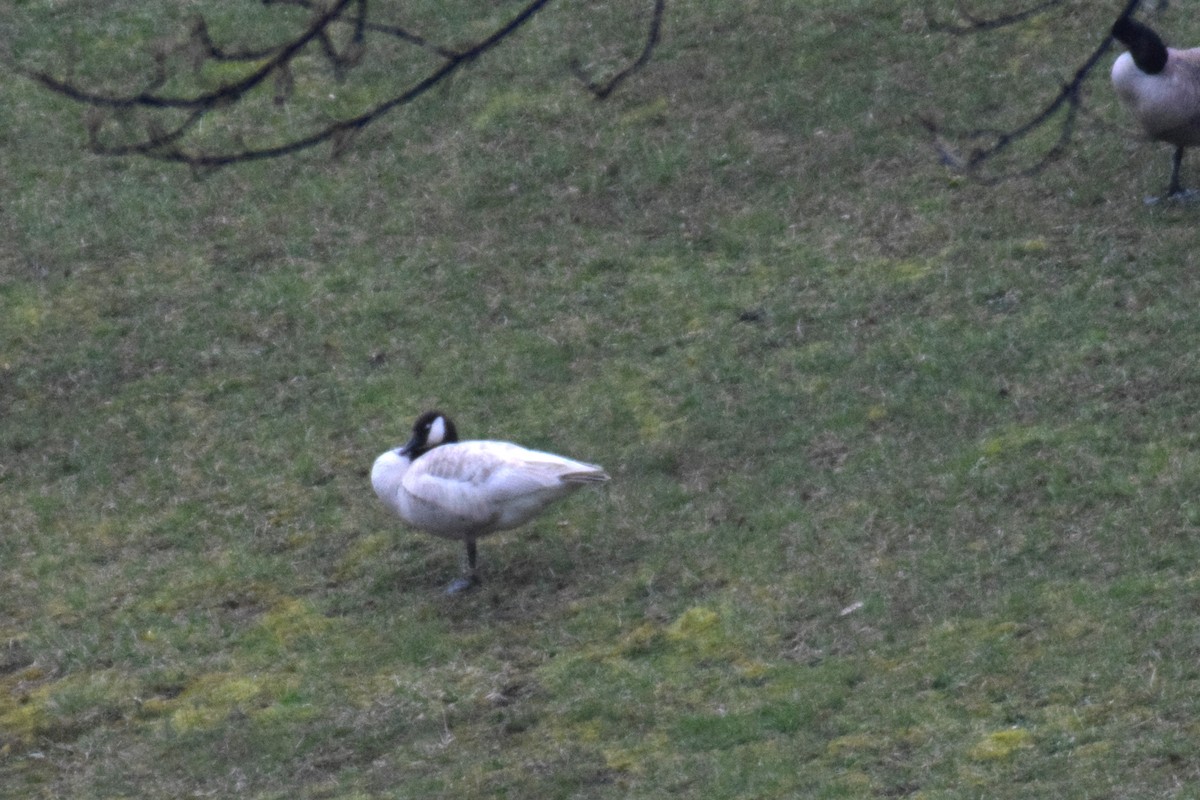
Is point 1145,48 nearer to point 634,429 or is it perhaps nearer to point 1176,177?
point 1176,177

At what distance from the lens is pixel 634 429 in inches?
410

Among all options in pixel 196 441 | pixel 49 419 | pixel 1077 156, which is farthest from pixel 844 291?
pixel 49 419

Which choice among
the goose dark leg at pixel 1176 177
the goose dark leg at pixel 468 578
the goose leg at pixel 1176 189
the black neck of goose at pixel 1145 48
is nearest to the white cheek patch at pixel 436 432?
the goose dark leg at pixel 468 578

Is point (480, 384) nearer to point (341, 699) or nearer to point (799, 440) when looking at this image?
point (799, 440)

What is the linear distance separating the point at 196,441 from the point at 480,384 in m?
1.94

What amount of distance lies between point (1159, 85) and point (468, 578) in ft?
19.6

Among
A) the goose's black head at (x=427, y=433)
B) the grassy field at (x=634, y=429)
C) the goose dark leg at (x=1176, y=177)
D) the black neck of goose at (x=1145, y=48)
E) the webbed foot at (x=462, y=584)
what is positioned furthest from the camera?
the goose dark leg at (x=1176, y=177)

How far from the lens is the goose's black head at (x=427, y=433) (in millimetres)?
9297

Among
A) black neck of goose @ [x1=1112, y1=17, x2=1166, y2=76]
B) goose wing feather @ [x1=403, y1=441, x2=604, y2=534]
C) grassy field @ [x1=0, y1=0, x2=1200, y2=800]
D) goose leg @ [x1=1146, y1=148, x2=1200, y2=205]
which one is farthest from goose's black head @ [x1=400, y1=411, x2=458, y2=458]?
goose leg @ [x1=1146, y1=148, x2=1200, y2=205]

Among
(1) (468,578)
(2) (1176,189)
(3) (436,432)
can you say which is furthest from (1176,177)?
(1) (468,578)

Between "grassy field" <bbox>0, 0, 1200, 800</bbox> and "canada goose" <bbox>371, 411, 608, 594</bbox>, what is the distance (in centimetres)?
41

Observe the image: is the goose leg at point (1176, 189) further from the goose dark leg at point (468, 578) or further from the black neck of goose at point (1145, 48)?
the goose dark leg at point (468, 578)

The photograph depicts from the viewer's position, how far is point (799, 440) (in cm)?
991

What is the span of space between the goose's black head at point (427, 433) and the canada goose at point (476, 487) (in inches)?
10.2
